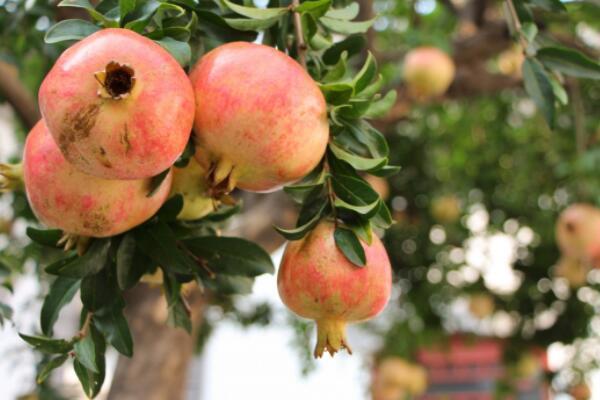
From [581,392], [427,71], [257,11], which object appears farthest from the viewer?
[581,392]

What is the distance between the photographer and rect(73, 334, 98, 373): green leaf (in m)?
0.77

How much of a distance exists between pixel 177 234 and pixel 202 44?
0.23 metres

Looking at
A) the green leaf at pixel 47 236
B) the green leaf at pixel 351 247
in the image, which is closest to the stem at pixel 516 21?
the green leaf at pixel 351 247

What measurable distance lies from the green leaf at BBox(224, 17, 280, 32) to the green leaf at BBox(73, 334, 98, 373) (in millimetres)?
383

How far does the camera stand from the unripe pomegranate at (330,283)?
2.50 feet

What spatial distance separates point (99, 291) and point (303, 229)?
26cm

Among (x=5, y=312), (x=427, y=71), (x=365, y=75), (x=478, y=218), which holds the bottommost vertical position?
(x=478, y=218)

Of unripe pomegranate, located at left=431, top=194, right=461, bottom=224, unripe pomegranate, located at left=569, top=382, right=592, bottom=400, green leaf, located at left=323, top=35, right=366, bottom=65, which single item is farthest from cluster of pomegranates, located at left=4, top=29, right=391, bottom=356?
unripe pomegranate, located at left=569, top=382, right=592, bottom=400

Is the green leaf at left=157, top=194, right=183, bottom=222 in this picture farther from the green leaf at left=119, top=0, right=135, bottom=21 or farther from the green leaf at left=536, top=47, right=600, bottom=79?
the green leaf at left=536, top=47, right=600, bottom=79

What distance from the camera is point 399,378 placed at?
3375 mm

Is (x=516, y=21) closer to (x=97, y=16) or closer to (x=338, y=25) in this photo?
(x=338, y=25)

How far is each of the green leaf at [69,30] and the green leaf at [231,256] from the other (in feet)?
0.94

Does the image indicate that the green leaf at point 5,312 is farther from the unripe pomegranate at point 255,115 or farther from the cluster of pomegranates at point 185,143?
the unripe pomegranate at point 255,115

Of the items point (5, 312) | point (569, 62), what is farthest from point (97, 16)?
point (569, 62)
